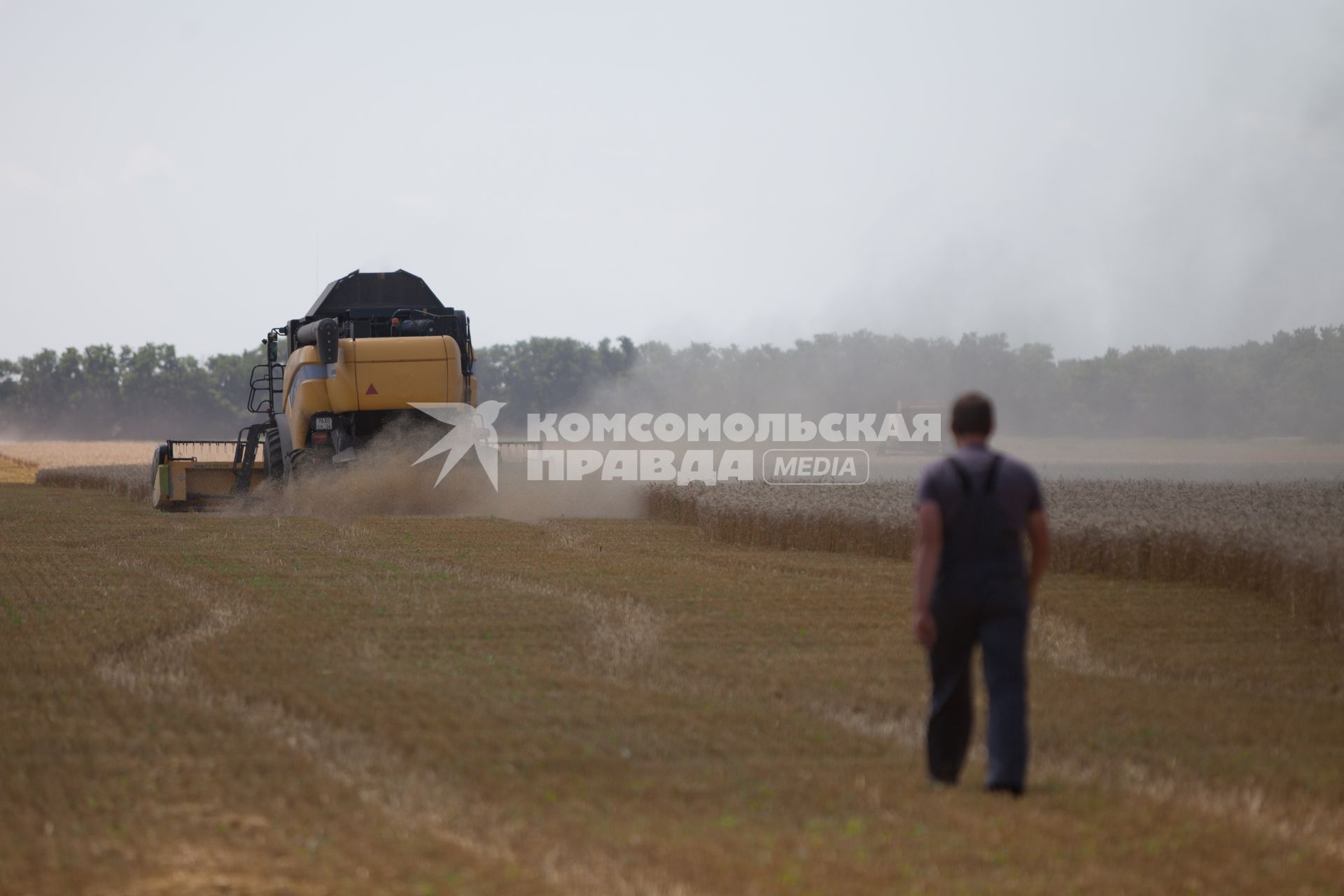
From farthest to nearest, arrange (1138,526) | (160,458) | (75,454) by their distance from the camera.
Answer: (75,454) → (160,458) → (1138,526)

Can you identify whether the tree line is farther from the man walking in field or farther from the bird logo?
the man walking in field

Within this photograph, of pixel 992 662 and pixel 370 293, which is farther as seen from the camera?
pixel 370 293

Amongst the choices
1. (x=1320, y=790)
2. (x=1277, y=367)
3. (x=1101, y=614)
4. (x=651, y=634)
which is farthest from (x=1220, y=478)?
(x=1320, y=790)

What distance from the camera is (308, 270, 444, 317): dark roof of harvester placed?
21734 mm

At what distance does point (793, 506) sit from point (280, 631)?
33.7ft

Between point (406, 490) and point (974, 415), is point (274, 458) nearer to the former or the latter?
→ point (406, 490)

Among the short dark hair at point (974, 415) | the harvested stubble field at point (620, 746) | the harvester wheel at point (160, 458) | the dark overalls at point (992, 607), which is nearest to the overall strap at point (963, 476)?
the dark overalls at point (992, 607)

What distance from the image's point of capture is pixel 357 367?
2069 cm

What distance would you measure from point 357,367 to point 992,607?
16468mm

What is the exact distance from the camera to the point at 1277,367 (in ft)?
164

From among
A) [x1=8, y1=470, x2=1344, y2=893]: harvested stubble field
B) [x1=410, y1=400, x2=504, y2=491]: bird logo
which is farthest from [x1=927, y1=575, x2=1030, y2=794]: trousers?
[x1=410, y1=400, x2=504, y2=491]: bird logo

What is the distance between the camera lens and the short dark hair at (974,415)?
5594 mm

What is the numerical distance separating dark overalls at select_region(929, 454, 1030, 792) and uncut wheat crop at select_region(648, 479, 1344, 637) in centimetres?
650

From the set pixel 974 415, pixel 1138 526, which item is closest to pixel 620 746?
pixel 974 415
